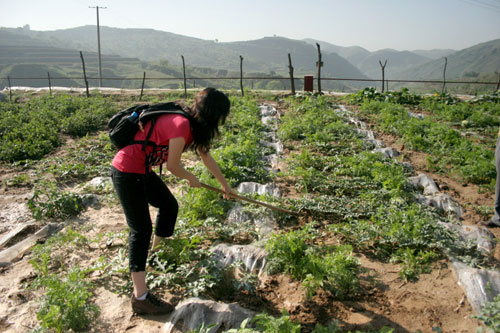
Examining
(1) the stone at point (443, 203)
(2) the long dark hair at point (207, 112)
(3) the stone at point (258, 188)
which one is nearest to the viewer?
(2) the long dark hair at point (207, 112)

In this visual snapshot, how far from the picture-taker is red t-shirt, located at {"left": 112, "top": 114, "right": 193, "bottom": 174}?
2.35 meters

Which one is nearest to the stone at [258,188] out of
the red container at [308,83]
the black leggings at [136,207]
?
the black leggings at [136,207]

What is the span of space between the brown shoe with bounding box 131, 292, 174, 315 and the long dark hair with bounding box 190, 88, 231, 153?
1288 mm

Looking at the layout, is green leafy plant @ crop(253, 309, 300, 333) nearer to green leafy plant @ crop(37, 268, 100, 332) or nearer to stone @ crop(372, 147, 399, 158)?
green leafy plant @ crop(37, 268, 100, 332)

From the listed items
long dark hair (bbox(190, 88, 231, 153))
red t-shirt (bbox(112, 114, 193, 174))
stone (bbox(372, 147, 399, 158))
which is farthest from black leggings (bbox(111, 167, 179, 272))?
stone (bbox(372, 147, 399, 158))

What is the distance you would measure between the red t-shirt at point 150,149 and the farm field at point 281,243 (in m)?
1.03

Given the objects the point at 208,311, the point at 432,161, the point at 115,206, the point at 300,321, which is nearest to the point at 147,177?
the point at 208,311

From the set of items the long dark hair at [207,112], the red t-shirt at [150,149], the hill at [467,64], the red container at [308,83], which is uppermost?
the hill at [467,64]

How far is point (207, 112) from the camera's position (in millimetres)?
2344

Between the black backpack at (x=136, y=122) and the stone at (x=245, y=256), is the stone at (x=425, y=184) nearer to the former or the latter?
the stone at (x=245, y=256)

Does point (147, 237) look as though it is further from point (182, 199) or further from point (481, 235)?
point (481, 235)

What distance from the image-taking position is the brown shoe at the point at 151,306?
261 cm

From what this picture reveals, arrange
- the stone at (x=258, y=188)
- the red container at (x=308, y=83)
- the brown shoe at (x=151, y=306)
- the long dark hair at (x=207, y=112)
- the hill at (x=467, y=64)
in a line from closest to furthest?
the long dark hair at (x=207, y=112), the brown shoe at (x=151, y=306), the stone at (x=258, y=188), the red container at (x=308, y=83), the hill at (x=467, y=64)

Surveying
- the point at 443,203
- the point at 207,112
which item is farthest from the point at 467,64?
the point at 207,112
